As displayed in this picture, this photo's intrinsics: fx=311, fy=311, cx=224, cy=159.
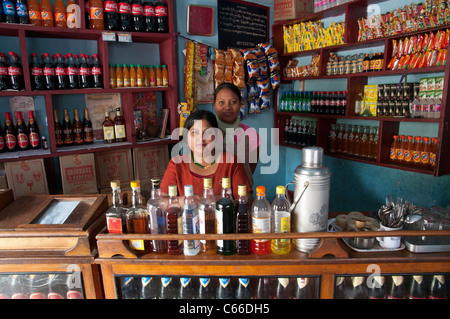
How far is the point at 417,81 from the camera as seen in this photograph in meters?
2.87

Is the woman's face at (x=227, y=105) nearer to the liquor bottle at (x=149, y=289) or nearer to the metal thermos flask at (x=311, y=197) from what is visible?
the metal thermos flask at (x=311, y=197)

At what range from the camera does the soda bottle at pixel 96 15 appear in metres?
2.63

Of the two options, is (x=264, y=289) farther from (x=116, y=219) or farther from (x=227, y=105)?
(x=227, y=105)

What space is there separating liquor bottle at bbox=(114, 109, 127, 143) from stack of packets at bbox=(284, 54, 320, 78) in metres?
2.18

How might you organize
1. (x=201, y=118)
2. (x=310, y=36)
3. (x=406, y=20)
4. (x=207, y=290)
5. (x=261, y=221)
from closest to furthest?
1. (x=261, y=221)
2. (x=207, y=290)
3. (x=201, y=118)
4. (x=406, y=20)
5. (x=310, y=36)

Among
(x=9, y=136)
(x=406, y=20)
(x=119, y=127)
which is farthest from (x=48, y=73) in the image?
(x=406, y=20)

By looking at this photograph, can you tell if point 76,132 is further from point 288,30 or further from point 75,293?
point 288,30

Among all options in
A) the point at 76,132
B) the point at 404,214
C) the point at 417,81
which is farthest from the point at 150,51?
the point at 404,214

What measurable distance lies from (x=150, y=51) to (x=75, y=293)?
105 inches

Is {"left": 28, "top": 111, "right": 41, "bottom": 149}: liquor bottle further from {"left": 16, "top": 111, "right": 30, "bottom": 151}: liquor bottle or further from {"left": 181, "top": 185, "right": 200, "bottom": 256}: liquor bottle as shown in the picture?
{"left": 181, "top": 185, "right": 200, "bottom": 256}: liquor bottle

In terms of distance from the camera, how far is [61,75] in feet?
8.62

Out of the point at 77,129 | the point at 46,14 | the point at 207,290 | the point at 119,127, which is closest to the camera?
the point at 207,290

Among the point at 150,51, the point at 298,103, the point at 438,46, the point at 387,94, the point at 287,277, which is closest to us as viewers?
the point at 287,277

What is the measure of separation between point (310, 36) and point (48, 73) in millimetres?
2782
